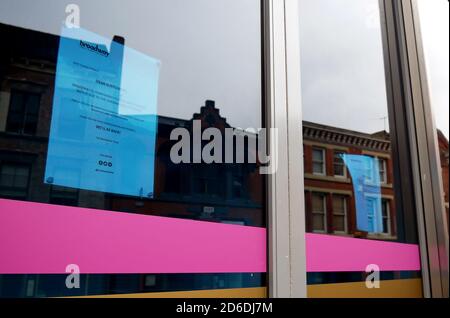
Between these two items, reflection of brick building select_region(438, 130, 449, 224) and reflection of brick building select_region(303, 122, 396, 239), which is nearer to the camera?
reflection of brick building select_region(303, 122, 396, 239)

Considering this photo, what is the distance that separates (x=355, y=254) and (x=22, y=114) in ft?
5.55

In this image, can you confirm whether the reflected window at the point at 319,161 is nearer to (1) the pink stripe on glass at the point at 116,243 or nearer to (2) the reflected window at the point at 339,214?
(2) the reflected window at the point at 339,214

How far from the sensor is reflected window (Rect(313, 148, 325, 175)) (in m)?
2.13

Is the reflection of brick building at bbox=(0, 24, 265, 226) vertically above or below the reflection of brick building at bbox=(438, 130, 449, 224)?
below

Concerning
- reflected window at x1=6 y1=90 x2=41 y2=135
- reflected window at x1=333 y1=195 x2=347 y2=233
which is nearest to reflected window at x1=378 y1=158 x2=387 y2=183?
reflected window at x1=333 y1=195 x2=347 y2=233

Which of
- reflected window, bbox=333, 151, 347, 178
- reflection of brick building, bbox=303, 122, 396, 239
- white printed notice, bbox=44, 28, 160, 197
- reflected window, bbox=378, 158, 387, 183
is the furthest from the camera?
reflected window, bbox=378, 158, 387, 183

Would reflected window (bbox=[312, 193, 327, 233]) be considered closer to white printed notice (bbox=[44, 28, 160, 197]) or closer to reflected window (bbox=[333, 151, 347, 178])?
reflected window (bbox=[333, 151, 347, 178])

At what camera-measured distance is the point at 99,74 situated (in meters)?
1.55

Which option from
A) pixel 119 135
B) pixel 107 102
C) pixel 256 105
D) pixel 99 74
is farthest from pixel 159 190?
pixel 256 105

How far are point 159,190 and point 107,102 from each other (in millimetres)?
384

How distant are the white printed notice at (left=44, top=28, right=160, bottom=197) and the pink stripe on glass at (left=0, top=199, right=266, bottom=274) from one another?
0.40ft

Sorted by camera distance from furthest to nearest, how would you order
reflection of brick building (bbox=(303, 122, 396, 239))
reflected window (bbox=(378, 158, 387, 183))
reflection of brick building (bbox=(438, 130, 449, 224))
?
reflection of brick building (bbox=(438, 130, 449, 224)) < reflected window (bbox=(378, 158, 387, 183)) < reflection of brick building (bbox=(303, 122, 396, 239))

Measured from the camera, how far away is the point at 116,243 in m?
1.45

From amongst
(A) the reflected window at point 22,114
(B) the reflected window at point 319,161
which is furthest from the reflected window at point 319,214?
(A) the reflected window at point 22,114
